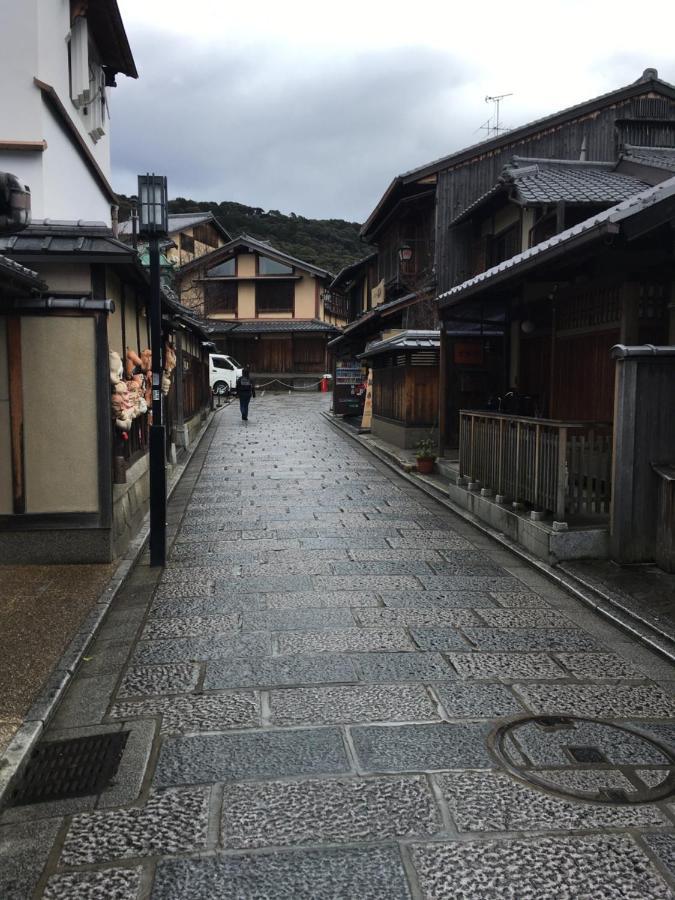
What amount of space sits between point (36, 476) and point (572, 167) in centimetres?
1627

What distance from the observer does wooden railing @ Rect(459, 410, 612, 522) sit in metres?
8.77

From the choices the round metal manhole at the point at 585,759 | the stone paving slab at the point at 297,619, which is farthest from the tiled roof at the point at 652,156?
the round metal manhole at the point at 585,759

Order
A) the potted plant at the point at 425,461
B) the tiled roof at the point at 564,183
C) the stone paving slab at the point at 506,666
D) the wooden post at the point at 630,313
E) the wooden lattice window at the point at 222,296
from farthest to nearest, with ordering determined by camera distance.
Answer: the wooden lattice window at the point at 222,296, the potted plant at the point at 425,461, the tiled roof at the point at 564,183, the wooden post at the point at 630,313, the stone paving slab at the point at 506,666

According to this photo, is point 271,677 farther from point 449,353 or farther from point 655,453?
point 449,353

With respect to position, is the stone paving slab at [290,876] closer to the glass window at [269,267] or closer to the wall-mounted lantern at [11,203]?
the wall-mounted lantern at [11,203]

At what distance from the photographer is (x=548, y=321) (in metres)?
13.5

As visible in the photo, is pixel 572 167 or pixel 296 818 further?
pixel 572 167

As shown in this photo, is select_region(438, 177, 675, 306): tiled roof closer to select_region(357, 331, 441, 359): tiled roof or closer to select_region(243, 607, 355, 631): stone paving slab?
select_region(243, 607, 355, 631): stone paving slab

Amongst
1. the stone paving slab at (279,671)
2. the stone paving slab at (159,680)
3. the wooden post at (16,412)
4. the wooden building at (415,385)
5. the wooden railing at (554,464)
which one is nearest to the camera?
the stone paving slab at (159,680)

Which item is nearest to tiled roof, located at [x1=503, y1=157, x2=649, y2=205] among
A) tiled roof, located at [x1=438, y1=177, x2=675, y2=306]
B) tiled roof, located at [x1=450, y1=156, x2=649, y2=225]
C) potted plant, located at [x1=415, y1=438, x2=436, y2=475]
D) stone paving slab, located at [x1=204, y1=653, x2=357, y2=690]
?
tiled roof, located at [x1=450, y1=156, x2=649, y2=225]

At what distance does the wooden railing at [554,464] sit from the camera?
8.77 m

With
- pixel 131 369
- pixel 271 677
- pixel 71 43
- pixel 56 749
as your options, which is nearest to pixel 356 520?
pixel 131 369

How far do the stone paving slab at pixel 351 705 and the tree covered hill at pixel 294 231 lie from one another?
7189cm

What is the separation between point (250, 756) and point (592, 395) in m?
8.47
